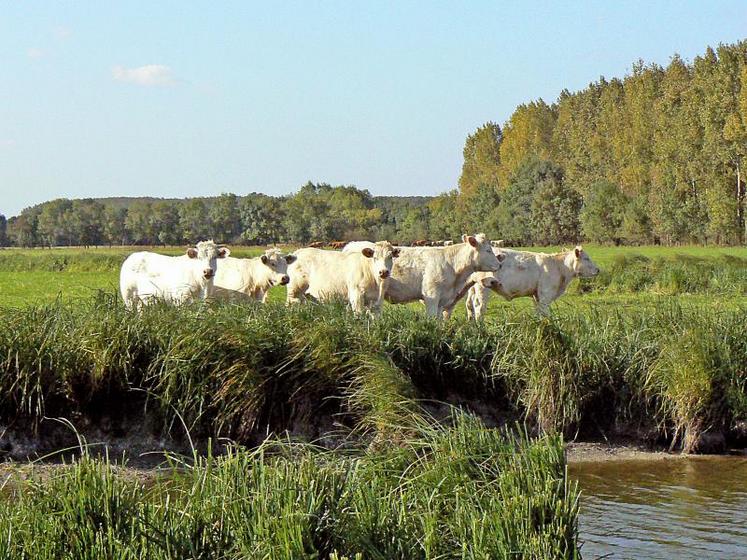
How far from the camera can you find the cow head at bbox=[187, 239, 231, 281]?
18.6 meters

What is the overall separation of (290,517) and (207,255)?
13.2 meters

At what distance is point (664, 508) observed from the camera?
10.5 m

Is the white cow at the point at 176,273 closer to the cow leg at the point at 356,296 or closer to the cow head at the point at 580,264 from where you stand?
the cow leg at the point at 356,296

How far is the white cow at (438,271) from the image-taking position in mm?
20328

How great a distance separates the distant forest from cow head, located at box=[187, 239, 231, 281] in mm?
55788

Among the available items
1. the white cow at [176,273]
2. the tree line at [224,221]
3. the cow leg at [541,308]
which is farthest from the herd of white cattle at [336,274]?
the tree line at [224,221]

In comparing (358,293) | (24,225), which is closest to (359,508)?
(358,293)

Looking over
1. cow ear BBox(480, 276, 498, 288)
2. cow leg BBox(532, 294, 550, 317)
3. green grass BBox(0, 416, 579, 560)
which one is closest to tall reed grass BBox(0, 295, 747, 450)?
cow leg BBox(532, 294, 550, 317)

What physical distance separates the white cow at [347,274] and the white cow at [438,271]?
82 cm

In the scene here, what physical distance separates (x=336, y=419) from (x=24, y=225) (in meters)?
189

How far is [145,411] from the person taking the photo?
11.9 meters

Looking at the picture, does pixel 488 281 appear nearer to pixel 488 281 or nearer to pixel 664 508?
pixel 488 281

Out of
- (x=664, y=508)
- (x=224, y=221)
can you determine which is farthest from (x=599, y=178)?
(x=664, y=508)

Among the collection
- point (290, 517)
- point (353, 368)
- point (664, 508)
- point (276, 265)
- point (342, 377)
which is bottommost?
point (664, 508)
